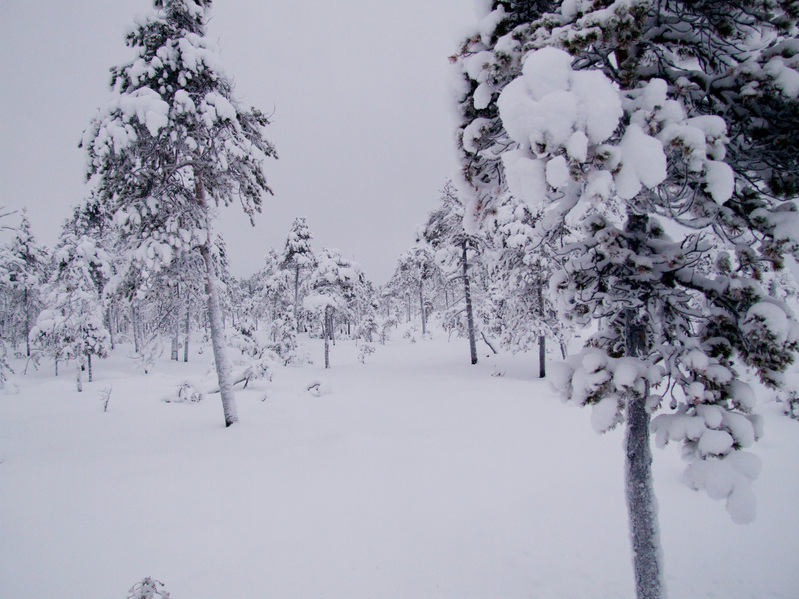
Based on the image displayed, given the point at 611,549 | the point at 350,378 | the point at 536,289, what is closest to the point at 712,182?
the point at 611,549

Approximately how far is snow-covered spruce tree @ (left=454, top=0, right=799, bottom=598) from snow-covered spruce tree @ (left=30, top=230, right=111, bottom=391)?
24674 mm

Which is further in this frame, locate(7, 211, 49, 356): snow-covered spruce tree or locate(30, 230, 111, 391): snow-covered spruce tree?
locate(7, 211, 49, 356): snow-covered spruce tree

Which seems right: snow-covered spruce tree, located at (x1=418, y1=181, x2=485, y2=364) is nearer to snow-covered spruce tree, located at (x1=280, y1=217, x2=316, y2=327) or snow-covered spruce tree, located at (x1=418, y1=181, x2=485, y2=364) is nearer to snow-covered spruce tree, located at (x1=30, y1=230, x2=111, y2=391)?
snow-covered spruce tree, located at (x1=280, y1=217, x2=316, y2=327)

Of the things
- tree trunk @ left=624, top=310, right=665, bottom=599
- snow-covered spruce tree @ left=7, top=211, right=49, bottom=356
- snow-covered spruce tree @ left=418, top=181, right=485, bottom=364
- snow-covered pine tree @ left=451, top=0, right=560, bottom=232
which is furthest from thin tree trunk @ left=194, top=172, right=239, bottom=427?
snow-covered spruce tree @ left=7, top=211, right=49, bottom=356

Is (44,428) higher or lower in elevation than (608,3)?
lower

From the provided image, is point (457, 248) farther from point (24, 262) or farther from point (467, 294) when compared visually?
point (24, 262)

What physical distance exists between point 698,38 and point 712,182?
62.9 inches

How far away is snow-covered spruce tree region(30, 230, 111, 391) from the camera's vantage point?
802 inches

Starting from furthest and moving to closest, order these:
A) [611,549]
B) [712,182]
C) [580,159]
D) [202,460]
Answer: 1. [202,460]
2. [611,549]
3. [712,182]
4. [580,159]

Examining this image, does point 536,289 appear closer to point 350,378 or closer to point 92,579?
point 350,378

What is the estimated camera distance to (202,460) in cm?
848

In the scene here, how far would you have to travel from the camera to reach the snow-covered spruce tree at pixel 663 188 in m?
2.23

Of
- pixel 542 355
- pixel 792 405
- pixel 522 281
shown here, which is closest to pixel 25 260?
pixel 522 281

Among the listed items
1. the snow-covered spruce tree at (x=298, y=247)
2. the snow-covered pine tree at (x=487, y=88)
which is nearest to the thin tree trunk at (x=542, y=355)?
the snow-covered pine tree at (x=487, y=88)
